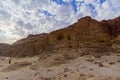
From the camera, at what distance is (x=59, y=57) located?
35344 millimetres

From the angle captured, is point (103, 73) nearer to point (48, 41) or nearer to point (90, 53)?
point (90, 53)

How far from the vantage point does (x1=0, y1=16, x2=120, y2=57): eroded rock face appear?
131 feet

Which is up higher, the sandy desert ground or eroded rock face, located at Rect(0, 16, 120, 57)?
eroded rock face, located at Rect(0, 16, 120, 57)

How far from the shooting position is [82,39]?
153 ft

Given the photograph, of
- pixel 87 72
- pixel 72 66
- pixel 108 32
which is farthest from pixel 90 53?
pixel 108 32

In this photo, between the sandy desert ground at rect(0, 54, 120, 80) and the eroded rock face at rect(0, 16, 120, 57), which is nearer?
the sandy desert ground at rect(0, 54, 120, 80)

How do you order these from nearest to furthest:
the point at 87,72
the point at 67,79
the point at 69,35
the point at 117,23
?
the point at 67,79 < the point at 87,72 < the point at 69,35 < the point at 117,23

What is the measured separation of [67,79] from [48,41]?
1184 inches

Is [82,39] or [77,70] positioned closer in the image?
[77,70]

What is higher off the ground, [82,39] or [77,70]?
[82,39]

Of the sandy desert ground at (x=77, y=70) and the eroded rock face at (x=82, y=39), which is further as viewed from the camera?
the eroded rock face at (x=82, y=39)

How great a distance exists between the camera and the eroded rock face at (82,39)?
39.9 m

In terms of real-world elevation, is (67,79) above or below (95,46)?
below

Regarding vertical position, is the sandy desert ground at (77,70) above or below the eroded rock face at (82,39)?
below
